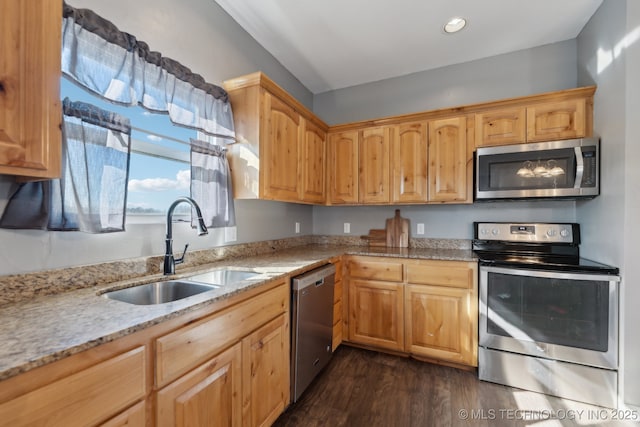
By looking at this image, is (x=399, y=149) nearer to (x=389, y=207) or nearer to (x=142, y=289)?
(x=389, y=207)

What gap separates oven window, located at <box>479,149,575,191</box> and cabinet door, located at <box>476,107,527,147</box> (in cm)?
17

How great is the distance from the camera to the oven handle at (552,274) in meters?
1.74

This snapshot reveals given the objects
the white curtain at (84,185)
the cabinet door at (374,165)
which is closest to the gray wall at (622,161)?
the cabinet door at (374,165)

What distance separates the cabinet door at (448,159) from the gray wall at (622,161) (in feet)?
2.90

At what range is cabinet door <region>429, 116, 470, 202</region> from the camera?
7.92 ft

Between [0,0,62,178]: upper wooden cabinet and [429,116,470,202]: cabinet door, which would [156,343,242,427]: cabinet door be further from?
[429,116,470,202]: cabinet door

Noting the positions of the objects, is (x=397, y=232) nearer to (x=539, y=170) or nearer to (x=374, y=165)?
(x=374, y=165)

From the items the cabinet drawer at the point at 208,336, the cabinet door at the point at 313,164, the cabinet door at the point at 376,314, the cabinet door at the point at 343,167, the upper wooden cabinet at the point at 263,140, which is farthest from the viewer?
the cabinet door at the point at 343,167

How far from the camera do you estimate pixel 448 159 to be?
247 centimetres

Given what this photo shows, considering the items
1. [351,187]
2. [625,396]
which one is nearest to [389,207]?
[351,187]

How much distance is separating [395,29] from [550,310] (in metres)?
2.48

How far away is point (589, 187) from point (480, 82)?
1.37m

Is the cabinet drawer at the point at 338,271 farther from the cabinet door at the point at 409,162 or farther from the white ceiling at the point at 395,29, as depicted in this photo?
the white ceiling at the point at 395,29

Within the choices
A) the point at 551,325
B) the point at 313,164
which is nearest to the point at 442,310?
the point at 551,325
